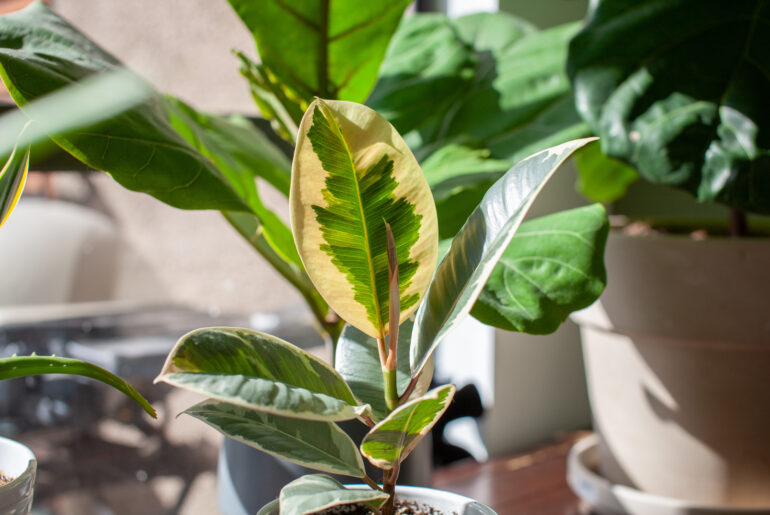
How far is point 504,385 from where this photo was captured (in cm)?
104

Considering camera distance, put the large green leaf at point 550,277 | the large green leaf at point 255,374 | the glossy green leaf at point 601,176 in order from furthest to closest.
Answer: the glossy green leaf at point 601,176
the large green leaf at point 550,277
the large green leaf at point 255,374

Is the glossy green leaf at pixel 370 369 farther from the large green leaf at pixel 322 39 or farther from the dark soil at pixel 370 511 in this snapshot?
the large green leaf at pixel 322 39

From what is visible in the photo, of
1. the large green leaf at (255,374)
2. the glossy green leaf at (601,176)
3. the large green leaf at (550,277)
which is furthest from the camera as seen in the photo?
the glossy green leaf at (601,176)

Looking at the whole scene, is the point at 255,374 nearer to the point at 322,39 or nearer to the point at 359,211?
the point at 359,211

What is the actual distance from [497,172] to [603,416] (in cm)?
36

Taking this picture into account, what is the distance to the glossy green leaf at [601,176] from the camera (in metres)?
0.73

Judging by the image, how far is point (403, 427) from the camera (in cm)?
29

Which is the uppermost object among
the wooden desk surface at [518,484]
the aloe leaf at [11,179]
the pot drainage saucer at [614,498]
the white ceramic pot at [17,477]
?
the aloe leaf at [11,179]

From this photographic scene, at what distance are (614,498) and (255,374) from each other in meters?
0.54

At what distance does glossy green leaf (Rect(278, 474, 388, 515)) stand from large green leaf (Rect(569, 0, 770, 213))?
35 centimetres

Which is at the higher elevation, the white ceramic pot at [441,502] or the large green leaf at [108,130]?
the large green leaf at [108,130]

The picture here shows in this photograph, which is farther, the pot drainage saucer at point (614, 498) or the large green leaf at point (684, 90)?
the pot drainage saucer at point (614, 498)

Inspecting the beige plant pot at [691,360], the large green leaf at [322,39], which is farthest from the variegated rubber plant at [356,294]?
the beige plant pot at [691,360]

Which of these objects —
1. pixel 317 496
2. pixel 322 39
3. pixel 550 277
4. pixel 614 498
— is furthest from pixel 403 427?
pixel 614 498
